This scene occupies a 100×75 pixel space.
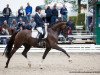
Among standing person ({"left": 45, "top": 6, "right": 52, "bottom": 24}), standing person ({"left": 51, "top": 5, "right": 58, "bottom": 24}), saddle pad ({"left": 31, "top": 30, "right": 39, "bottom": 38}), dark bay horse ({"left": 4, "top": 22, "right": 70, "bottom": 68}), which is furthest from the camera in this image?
standing person ({"left": 51, "top": 5, "right": 58, "bottom": 24})

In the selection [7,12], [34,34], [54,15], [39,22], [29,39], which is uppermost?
[39,22]

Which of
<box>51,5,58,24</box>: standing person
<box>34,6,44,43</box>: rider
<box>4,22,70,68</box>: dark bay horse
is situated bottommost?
<box>51,5,58,24</box>: standing person

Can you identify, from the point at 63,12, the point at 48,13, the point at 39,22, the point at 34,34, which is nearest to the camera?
the point at 39,22

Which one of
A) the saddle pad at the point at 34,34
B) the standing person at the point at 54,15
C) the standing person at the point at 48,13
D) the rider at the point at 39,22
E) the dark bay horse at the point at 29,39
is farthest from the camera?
the standing person at the point at 54,15

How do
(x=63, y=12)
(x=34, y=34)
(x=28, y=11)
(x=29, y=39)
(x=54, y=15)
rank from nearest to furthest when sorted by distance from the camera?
(x=29, y=39), (x=34, y=34), (x=54, y=15), (x=63, y=12), (x=28, y=11)

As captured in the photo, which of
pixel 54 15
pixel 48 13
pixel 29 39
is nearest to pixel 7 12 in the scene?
pixel 48 13

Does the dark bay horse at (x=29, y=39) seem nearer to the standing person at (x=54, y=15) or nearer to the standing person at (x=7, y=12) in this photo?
the standing person at (x=54, y=15)

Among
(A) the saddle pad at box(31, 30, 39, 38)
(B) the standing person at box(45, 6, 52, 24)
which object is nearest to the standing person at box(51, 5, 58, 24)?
(B) the standing person at box(45, 6, 52, 24)

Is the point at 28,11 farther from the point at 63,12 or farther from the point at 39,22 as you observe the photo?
the point at 39,22

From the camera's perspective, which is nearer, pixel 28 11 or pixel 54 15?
pixel 54 15

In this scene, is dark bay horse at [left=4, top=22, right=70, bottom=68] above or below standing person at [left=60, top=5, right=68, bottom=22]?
above

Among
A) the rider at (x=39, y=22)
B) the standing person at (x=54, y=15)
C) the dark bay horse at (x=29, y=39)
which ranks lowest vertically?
the standing person at (x=54, y=15)

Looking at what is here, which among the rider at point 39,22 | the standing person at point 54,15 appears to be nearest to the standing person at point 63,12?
the standing person at point 54,15

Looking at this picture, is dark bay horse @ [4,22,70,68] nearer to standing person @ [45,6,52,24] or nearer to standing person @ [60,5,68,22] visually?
standing person @ [45,6,52,24]
